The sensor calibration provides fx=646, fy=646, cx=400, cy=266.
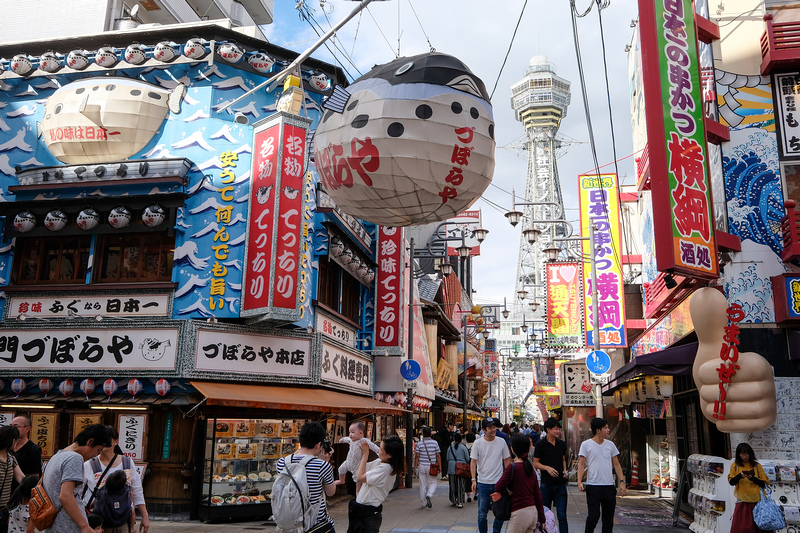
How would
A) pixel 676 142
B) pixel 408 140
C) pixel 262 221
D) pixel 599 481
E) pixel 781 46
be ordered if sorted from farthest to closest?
pixel 262 221 < pixel 781 46 < pixel 676 142 < pixel 599 481 < pixel 408 140

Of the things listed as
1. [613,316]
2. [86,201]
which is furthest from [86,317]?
[613,316]

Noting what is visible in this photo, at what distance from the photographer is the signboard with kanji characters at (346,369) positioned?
1605cm

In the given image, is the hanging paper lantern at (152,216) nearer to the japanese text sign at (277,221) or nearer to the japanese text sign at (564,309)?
the japanese text sign at (277,221)

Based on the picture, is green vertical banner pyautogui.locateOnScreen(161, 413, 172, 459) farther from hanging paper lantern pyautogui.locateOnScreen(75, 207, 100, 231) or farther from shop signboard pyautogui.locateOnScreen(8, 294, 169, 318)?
hanging paper lantern pyautogui.locateOnScreen(75, 207, 100, 231)

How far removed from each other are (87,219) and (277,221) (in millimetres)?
4508

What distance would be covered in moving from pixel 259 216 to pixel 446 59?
8895 millimetres

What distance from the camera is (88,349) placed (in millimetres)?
14141

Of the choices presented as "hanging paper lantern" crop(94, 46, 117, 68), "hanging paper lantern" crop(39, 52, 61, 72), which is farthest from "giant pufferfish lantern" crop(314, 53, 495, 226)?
"hanging paper lantern" crop(39, 52, 61, 72)

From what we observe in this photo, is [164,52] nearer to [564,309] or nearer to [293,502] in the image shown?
[293,502]

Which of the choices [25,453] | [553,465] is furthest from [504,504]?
[25,453]

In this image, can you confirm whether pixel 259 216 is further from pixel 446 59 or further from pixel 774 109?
pixel 774 109

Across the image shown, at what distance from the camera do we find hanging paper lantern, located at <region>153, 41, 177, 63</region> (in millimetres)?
Answer: 15766

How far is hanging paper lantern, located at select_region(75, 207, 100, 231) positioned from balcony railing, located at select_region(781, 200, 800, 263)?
1413 cm

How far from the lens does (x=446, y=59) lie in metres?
6.20
